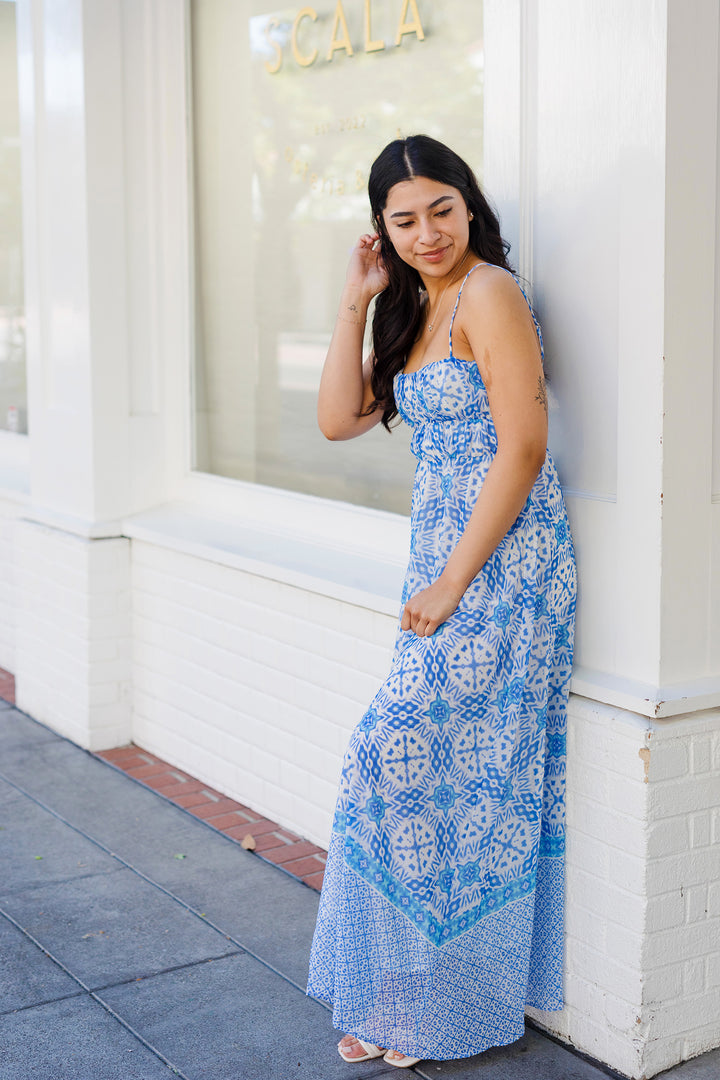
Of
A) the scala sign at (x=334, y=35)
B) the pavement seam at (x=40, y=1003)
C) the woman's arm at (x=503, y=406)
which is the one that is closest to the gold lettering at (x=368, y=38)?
the scala sign at (x=334, y=35)

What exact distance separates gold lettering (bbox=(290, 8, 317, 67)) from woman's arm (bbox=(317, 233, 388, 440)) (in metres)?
1.56

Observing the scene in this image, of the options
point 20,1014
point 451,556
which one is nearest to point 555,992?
point 451,556

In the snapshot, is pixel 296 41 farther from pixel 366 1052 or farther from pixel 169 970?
pixel 366 1052

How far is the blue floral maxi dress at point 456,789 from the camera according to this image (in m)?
2.81

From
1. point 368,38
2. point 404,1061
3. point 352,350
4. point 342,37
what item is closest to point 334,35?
point 342,37

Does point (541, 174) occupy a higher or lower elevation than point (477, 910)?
higher

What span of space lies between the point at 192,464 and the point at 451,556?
258 centimetres

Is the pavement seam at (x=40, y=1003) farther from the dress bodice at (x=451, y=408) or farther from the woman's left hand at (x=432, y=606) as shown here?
the dress bodice at (x=451, y=408)

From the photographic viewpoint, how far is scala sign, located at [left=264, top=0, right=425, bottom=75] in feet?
13.2

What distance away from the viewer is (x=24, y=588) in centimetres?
558

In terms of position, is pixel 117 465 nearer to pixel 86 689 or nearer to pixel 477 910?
pixel 86 689

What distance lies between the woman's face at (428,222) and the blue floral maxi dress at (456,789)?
0.16m

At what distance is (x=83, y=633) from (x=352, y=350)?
2.32 metres

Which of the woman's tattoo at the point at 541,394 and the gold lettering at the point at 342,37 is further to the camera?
the gold lettering at the point at 342,37
